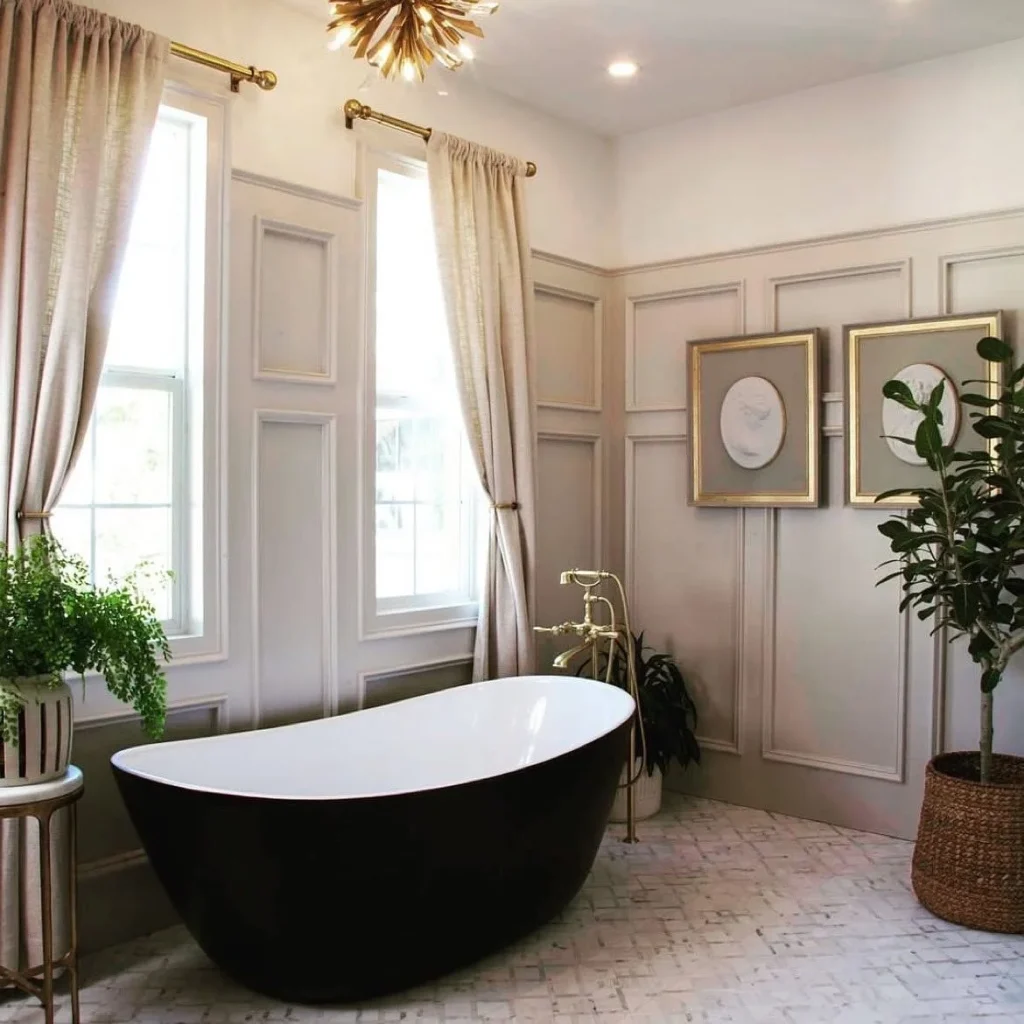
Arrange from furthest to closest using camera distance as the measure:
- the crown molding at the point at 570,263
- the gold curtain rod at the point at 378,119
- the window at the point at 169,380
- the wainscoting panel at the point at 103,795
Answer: the crown molding at the point at 570,263 < the gold curtain rod at the point at 378,119 < the window at the point at 169,380 < the wainscoting panel at the point at 103,795

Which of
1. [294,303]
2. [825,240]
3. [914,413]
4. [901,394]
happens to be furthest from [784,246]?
[294,303]

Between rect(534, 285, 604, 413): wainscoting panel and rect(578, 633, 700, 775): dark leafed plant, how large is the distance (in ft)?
3.50

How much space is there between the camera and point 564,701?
11.3 feet

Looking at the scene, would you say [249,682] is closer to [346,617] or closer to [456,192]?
[346,617]

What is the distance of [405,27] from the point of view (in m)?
2.34

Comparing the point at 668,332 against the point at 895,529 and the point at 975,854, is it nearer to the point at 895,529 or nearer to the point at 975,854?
the point at 895,529

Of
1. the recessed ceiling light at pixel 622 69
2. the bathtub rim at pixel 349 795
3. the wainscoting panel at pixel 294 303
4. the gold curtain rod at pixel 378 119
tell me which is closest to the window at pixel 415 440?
the gold curtain rod at pixel 378 119

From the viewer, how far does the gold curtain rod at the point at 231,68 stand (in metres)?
2.81

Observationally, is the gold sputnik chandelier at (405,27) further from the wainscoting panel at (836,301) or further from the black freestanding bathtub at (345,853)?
the wainscoting panel at (836,301)

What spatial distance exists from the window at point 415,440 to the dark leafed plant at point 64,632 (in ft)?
3.73

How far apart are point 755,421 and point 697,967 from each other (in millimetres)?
2086

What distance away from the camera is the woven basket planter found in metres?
2.94

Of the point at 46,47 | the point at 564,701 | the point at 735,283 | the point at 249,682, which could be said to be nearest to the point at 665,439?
the point at 735,283

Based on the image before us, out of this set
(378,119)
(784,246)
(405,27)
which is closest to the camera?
(405,27)
